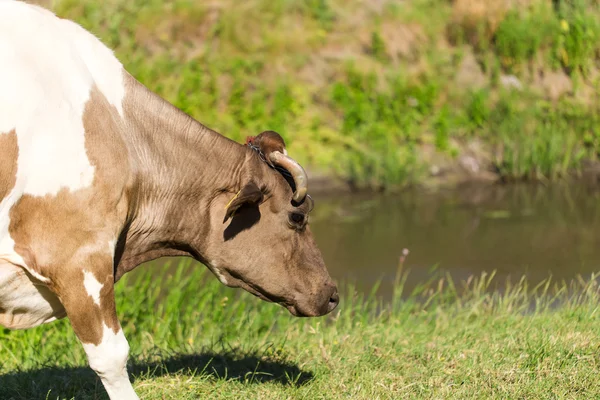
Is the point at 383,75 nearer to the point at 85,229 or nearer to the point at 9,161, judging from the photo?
the point at 85,229

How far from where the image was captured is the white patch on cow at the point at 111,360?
4.30m

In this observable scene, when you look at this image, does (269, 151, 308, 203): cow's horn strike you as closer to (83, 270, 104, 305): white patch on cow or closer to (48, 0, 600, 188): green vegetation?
(83, 270, 104, 305): white patch on cow

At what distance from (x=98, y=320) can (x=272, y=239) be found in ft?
3.45

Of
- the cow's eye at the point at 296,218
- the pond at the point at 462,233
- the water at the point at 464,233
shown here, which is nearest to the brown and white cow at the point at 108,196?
the cow's eye at the point at 296,218

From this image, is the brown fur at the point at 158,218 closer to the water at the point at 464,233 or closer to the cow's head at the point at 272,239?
the cow's head at the point at 272,239

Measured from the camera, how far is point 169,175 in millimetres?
4715

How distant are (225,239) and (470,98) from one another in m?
9.82

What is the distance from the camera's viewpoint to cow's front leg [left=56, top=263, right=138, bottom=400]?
4.18m

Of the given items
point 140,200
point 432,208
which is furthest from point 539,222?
point 140,200

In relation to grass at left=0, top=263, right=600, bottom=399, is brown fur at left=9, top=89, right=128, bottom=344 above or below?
above

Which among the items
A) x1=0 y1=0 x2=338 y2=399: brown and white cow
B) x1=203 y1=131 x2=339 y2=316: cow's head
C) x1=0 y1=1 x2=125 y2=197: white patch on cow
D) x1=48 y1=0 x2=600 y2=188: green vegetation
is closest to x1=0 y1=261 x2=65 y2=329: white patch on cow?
x1=0 y1=0 x2=338 y2=399: brown and white cow

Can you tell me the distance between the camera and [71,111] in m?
4.20

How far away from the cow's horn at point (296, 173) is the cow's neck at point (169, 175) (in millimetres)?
191

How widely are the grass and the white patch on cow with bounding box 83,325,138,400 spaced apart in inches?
22.1
